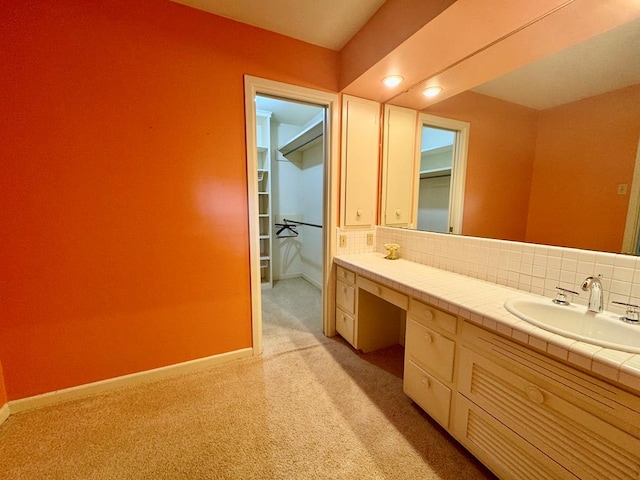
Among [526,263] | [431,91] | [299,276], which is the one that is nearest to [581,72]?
[431,91]

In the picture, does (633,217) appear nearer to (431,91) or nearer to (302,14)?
(431,91)

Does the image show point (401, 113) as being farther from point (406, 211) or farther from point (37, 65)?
point (37, 65)

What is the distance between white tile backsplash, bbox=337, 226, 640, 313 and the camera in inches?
40.4

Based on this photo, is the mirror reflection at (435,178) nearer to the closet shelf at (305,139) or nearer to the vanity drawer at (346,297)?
the vanity drawer at (346,297)

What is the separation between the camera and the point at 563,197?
4.07ft

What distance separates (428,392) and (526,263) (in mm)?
883

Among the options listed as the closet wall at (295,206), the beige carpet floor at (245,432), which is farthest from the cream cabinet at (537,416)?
the closet wall at (295,206)

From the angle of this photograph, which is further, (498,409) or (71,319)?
(71,319)

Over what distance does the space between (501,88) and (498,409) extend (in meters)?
1.77

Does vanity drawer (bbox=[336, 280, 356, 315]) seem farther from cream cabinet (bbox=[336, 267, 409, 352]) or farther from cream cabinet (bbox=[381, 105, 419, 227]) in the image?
cream cabinet (bbox=[381, 105, 419, 227])

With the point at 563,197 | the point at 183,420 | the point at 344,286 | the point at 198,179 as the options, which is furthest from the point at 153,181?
the point at 563,197

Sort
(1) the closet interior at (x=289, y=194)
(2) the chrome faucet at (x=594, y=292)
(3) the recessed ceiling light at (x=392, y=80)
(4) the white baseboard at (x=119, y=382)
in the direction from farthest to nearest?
(1) the closet interior at (x=289, y=194) < (3) the recessed ceiling light at (x=392, y=80) < (4) the white baseboard at (x=119, y=382) < (2) the chrome faucet at (x=594, y=292)

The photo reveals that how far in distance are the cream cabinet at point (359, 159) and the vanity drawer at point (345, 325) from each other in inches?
31.9

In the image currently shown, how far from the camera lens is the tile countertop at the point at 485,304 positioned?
2.35 feet
